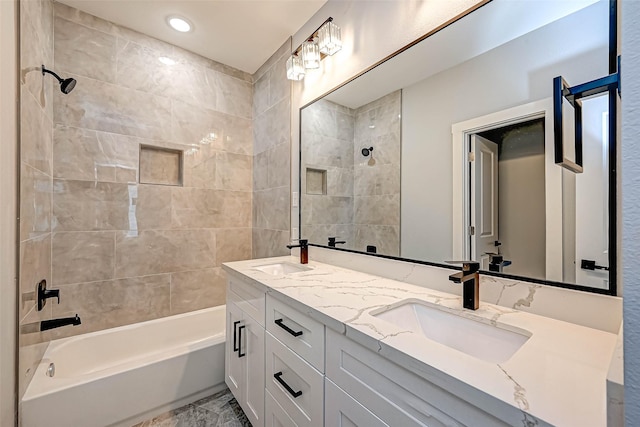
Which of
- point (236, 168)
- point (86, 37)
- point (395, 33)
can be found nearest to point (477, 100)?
point (395, 33)

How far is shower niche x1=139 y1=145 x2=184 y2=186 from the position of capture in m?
2.14

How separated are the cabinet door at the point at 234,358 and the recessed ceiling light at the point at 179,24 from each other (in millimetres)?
2000

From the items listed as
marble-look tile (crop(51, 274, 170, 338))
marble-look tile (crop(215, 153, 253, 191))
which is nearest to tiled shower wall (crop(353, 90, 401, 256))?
marble-look tile (crop(215, 153, 253, 191))

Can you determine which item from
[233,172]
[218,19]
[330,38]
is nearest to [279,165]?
[233,172]

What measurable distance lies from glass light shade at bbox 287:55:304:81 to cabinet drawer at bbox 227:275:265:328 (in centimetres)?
144

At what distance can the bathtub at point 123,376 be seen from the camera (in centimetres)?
132

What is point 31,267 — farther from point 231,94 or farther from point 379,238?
point 231,94

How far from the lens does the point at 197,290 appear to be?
2.33m

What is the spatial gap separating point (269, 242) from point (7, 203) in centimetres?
157

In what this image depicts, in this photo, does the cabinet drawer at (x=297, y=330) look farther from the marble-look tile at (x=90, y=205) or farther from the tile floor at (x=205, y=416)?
the marble-look tile at (x=90, y=205)

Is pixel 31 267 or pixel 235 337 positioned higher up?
pixel 31 267

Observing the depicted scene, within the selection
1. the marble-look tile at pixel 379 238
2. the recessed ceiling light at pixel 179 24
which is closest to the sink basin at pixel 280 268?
the marble-look tile at pixel 379 238

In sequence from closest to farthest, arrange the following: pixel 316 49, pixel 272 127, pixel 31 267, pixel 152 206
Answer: pixel 31 267 < pixel 316 49 < pixel 152 206 < pixel 272 127

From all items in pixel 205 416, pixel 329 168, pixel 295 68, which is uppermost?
pixel 295 68
